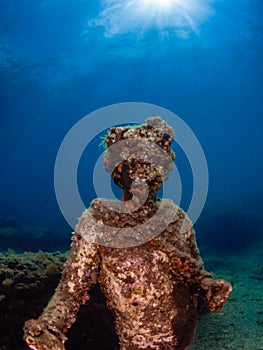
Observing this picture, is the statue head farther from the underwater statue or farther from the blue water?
the blue water

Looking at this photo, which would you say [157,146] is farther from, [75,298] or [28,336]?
[28,336]

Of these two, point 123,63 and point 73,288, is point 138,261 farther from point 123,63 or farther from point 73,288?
point 123,63

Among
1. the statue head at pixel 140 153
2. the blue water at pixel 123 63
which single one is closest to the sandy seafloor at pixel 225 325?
the statue head at pixel 140 153

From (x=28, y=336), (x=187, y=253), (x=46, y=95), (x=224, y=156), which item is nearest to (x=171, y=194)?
(x=187, y=253)

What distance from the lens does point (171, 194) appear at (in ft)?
11.8

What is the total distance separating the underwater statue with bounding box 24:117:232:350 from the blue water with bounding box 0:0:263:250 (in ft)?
59.1

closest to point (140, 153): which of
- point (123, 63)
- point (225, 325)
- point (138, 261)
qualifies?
point (138, 261)

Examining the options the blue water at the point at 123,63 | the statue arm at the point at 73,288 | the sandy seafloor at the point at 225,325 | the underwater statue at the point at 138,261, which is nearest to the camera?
the statue arm at the point at 73,288

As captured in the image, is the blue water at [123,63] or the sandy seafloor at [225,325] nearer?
the sandy seafloor at [225,325]

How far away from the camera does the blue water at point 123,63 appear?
38500 millimetres

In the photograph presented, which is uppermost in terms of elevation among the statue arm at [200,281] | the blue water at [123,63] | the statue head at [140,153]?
the blue water at [123,63]

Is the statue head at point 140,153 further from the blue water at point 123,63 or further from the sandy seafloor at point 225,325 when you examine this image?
the blue water at point 123,63

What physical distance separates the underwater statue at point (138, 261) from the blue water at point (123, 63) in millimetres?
18010

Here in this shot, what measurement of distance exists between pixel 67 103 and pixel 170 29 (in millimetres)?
39370
